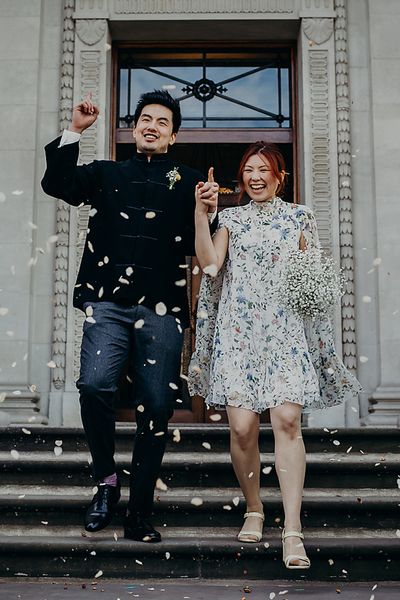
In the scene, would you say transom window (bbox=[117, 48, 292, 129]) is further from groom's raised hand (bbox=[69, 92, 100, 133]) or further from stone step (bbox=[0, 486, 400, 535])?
stone step (bbox=[0, 486, 400, 535])

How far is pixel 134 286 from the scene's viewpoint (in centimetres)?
407

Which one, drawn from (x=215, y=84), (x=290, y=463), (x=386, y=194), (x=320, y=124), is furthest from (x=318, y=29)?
(x=290, y=463)

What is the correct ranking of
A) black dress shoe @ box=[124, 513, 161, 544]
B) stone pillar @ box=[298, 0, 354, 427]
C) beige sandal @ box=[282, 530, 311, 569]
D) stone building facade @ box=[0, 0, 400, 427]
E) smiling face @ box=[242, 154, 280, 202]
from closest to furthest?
beige sandal @ box=[282, 530, 311, 569] < black dress shoe @ box=[124, 513, 161, 544] < smiling face @ box=[242, 154, 280, 202] < stone building facade @ box=[0, 0, 400, 427] < stone pillar @ box=[298, 0, 354, 427]

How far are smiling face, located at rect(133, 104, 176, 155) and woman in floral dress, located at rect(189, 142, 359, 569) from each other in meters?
0.43

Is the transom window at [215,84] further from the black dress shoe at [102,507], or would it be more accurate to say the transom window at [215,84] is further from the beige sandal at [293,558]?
the beige sandal at [293,558]

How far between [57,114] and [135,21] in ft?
3.67

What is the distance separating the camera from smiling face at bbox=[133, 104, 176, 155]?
429 cm

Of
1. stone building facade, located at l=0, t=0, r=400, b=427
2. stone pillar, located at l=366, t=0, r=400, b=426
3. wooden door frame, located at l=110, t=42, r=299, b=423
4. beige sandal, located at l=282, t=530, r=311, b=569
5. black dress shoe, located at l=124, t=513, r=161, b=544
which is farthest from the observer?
wooden door frame, located at l=110, t=42, r=299, b=423

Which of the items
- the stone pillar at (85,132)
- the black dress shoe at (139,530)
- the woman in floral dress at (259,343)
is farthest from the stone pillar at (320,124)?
the black dress shoe at (139,530)

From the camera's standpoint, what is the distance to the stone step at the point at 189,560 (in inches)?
156

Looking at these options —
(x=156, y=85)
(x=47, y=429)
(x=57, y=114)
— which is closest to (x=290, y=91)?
(x=156, y=85)

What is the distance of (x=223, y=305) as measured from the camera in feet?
14.3

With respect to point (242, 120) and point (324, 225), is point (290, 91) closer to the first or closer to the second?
point (242, 120)

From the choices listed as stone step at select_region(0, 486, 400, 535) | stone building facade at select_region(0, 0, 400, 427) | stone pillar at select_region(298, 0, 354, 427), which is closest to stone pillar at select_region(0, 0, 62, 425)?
stone building facade at select_region(0, 0, 400, 427)
